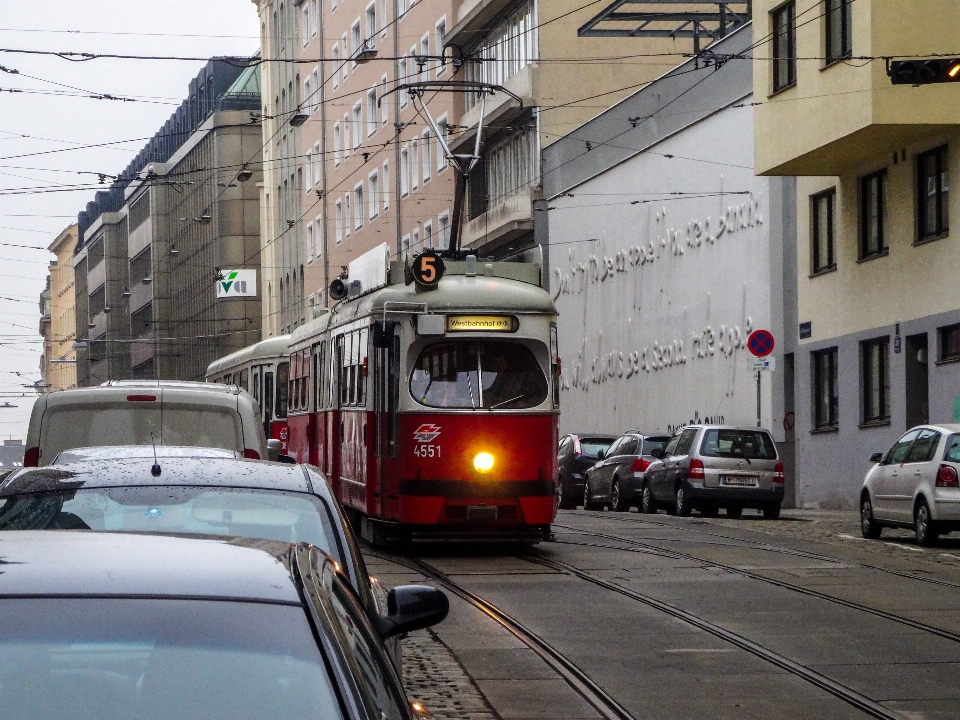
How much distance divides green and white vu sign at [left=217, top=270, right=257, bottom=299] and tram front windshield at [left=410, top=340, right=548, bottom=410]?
7368 centimetres

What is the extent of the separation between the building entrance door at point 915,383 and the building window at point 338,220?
148 ft

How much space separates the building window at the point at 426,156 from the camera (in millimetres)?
61062

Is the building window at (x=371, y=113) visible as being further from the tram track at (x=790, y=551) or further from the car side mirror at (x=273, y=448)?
the car side mirror at (x=273, y=448)

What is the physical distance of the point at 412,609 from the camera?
232 inches

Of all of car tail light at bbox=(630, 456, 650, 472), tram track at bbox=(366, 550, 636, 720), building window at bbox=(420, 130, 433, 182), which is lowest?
tram track at bbox=(366, 550, 636, 720)

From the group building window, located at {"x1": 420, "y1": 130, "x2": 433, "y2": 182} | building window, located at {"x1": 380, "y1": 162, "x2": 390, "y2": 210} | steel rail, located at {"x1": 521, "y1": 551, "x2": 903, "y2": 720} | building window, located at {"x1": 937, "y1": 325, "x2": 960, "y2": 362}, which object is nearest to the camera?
steel rail, located at {"x1": 521, "y1": 551, "x2": 903, "y2": 720}

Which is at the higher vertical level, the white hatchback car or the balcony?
the balcony

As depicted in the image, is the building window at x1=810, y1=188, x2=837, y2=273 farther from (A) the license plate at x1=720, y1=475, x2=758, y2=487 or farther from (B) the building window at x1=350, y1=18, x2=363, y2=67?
(B) the building window at x1=350, y1=18, x2=363, y2=67

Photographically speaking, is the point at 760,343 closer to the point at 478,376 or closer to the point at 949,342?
the point at 949,342

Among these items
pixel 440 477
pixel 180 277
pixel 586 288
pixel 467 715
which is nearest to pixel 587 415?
pixel 586 288

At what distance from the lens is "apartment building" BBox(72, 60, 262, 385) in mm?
100312

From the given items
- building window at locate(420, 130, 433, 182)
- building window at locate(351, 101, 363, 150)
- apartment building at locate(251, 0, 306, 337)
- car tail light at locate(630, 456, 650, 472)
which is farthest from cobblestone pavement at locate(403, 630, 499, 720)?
apartment building at locate(251, 0, 306, 337)

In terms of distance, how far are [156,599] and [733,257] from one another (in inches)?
→ 1376

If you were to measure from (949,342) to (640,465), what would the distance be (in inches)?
248
